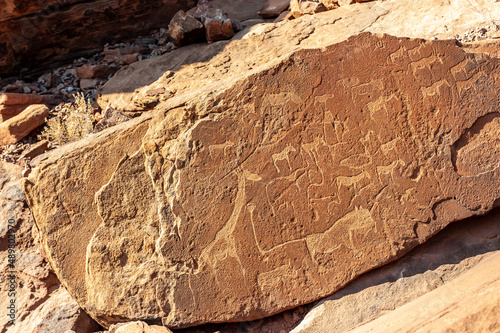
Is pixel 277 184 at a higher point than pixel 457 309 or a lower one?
higher

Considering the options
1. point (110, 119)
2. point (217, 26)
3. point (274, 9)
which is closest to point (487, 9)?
point (274, 9)

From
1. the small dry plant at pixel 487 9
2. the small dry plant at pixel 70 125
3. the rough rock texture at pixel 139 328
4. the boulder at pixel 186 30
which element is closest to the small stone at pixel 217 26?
the boulder at pixel 186 30

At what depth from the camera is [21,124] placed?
403 cm

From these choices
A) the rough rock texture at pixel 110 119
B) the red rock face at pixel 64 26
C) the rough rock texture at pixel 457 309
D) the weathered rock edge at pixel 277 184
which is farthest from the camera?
the red rock face at pixel 64 26

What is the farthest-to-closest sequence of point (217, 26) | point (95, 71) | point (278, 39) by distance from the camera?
point (95, 71), point (217, 26), point (278, 39)

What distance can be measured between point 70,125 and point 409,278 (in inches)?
112

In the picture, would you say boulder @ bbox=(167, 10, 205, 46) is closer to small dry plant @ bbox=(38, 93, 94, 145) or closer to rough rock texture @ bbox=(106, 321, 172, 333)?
small dry plant @ bbox=(38, 93, 94, 145)

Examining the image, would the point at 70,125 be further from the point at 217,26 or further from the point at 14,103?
the point at 217,26

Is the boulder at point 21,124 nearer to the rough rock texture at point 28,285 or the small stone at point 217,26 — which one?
the rough rock texture at point 28,285

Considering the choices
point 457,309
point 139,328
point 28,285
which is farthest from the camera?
point 28,285

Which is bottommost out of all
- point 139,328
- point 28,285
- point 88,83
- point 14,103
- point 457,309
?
point 28,285

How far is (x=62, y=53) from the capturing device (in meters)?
5.22

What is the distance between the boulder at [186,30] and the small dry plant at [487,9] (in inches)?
95.8

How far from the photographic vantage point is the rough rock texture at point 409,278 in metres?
2.45
